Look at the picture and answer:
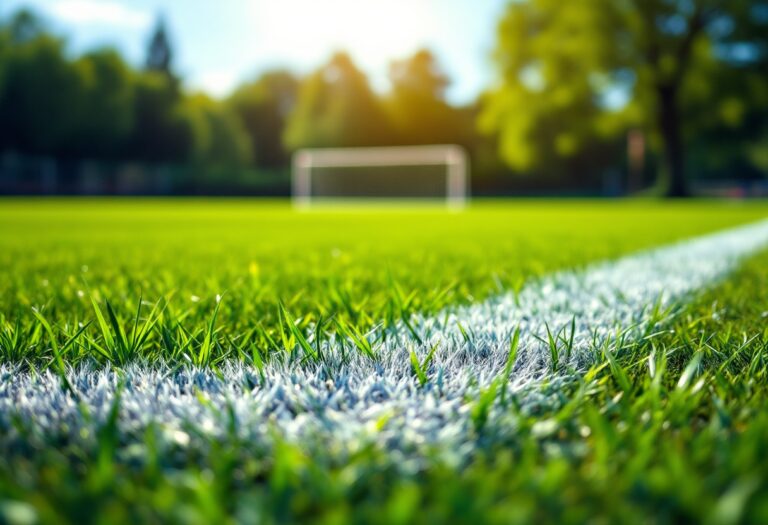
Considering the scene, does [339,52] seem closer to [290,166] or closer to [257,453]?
[290,166]

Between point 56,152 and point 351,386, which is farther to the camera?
point 56,152

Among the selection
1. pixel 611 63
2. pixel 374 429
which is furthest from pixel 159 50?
pixel 374 429

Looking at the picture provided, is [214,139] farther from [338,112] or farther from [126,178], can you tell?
[338,112]

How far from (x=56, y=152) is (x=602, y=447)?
133ft

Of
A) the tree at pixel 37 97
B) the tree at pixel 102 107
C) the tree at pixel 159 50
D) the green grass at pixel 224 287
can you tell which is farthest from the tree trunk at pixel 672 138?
the tree at pixel 159 50

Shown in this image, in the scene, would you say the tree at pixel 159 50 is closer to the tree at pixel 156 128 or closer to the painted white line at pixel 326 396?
the tree at pixel 156 128

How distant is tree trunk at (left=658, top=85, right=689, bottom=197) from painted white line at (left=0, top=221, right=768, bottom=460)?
101 ft

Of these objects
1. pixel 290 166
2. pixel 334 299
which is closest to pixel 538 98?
pixel 290 166

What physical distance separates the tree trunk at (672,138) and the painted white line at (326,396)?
30.7 meters

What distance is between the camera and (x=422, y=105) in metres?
51.5

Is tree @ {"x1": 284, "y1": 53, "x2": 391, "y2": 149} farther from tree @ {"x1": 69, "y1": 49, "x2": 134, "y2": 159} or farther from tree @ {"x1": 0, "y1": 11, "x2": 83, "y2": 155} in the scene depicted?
tree @ {"x1": 0, "y1": 11, "x2": 83, "y2": 155}

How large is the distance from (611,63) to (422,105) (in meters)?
23.9

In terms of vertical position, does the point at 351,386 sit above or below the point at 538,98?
below

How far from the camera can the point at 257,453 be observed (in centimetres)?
87
